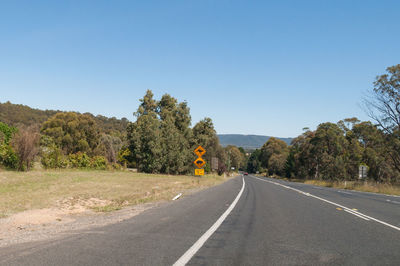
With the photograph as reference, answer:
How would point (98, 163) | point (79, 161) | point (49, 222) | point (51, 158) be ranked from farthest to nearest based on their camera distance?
point (98, 163), point (79, 161), point (51, 158), point (49, 222)

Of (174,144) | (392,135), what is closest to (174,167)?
(174,144)

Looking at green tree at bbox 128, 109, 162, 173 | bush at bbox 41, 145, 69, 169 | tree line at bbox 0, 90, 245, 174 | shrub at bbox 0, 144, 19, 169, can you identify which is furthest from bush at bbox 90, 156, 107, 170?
shrub at bbox 0, 144, 19, 169

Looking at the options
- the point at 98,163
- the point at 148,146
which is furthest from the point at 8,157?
the point at 148,146

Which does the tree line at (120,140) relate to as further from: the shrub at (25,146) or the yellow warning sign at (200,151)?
the yellow warning sign at (200,151)

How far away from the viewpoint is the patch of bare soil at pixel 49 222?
768 cm

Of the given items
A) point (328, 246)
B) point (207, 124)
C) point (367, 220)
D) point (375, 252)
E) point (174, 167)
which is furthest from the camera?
point (207, 124)

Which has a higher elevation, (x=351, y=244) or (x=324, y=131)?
(x=324, y=131)

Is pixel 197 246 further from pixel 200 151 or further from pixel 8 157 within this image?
pixel 8 157

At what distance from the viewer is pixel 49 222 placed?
384 inches

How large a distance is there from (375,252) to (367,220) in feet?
15.1

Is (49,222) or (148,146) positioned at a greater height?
(148,146)

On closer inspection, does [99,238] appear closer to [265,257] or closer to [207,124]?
[265,257]

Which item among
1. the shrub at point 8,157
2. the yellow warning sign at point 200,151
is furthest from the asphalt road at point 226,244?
the shrub at point 8,157

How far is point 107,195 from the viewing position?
1731 centimetres
